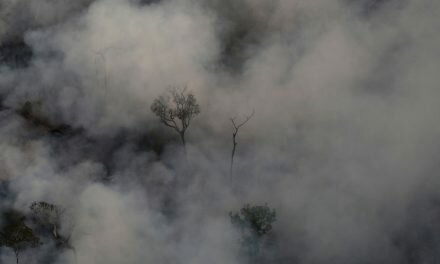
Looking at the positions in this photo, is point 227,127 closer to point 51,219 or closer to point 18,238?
point 51,219

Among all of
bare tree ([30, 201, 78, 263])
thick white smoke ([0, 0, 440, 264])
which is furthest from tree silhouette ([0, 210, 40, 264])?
thick white smoke ([0, 0, 440, 264])

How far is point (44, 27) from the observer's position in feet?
Result: 190

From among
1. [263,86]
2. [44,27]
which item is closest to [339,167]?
[263,86]

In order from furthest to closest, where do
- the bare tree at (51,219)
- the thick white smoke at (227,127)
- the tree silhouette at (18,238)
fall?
1. the thick white smoke at (227,127)
2. the bare tree at (51,219)
3. the tree silhouette at (18,238)

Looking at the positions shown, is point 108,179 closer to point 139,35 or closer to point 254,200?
point 254,200

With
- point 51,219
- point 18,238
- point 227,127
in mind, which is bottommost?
point 18,238

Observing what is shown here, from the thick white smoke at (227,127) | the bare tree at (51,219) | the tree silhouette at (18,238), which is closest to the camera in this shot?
the tree silhouette at (18,238)

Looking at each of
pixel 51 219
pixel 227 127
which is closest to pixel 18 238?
pixel 51 219

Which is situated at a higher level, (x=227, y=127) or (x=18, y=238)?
(x=227, y=127)

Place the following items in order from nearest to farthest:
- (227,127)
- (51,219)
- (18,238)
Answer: (18,238) < (51,219) < (227,127)

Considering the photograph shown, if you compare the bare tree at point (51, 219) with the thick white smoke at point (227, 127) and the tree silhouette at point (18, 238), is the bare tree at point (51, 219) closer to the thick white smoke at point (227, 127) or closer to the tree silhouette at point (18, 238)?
the thick white smoke at point (227, 127)

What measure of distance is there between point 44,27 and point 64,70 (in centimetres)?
836

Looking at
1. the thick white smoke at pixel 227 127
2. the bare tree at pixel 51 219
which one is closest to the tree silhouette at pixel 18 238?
the bare tree at pixel 51 219

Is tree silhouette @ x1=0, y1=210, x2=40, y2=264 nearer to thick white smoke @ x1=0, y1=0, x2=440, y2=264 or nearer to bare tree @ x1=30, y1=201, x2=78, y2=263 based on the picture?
bare tree @ x1=30, y1=201, x2=78, y2=263
